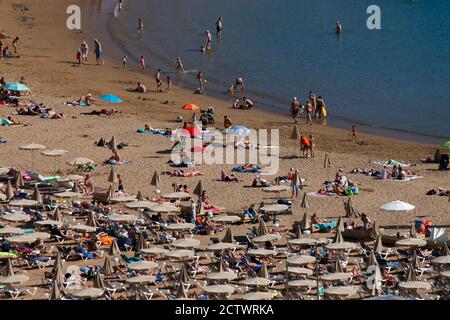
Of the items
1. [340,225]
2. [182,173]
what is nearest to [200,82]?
[182,173]

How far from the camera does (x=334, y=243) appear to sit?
2542cm

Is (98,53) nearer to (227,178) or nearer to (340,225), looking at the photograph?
(227,178)

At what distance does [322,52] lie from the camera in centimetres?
6012

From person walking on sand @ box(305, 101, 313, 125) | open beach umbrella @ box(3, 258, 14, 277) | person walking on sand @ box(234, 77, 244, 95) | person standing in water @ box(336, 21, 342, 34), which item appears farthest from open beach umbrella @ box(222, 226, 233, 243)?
person standing in water @ box(336, 21, 342, 34)

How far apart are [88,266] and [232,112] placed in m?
21.4

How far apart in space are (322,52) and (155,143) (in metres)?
24.1

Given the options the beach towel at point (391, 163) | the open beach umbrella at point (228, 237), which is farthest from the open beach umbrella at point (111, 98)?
the open beach umbrella at point (228, 237)

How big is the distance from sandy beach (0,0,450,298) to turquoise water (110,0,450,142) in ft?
9.93

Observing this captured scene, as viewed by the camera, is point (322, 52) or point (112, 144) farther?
point (322, 52)

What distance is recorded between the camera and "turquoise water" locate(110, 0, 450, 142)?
48500 millimetres

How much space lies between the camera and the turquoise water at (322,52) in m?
48.5

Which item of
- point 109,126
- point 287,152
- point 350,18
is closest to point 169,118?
point 109,126

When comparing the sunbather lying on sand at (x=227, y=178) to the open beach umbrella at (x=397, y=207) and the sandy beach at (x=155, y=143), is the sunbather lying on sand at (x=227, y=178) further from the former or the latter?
the open beach umbrella at (x=397, y=207)

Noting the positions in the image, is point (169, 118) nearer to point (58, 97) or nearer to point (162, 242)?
point (58, 97)
